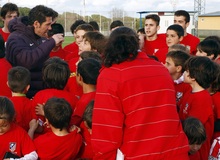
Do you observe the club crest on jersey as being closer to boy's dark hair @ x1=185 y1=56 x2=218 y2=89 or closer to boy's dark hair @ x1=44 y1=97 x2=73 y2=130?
boy's dark hair @ x1=44 y1=97 x2=73 y2=130

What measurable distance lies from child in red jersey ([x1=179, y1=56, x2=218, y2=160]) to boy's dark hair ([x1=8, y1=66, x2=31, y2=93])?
1.93 meters

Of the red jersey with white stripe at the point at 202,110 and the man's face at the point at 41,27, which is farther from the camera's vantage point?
the man's face at the point at 41,27

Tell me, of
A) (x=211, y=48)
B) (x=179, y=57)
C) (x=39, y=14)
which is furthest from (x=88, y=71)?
(x=211, y=48)

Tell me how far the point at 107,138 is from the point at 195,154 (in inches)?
68.0

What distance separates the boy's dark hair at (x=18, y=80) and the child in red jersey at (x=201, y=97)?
193 centimetres

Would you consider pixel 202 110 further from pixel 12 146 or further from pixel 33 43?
pixel 33 43

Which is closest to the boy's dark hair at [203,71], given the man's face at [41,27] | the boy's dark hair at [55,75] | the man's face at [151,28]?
the boy's dark hair at [55,75]

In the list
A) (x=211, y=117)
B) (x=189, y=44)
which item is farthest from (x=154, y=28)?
(x=211, y=117)

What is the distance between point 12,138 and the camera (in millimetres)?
3611

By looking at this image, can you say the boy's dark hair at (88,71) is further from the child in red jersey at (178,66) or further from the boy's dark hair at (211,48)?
the boy's dark hair at (211,48)

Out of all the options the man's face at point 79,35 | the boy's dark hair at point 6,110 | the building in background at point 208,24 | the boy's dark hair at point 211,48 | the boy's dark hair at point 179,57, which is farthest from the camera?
the building in background at point 208,24

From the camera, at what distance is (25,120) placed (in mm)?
4086

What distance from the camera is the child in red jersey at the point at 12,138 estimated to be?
139 inches

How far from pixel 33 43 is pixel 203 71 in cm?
242
